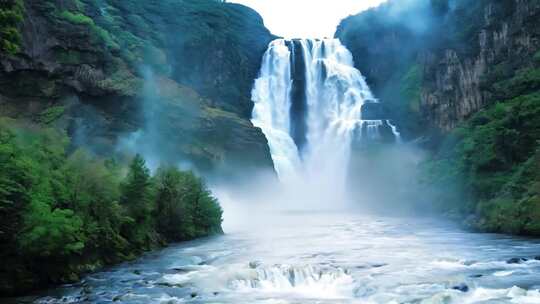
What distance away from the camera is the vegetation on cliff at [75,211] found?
21344 mm

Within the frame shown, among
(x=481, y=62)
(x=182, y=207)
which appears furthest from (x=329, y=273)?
(x=481, y=62)

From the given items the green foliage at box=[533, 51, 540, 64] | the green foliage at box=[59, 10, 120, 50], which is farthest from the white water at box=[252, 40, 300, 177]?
the green foliage at box=[533, 51, 540, 64]

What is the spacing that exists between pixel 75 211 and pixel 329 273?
1229cm

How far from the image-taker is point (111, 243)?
30.1 m

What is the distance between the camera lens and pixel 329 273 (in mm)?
24328

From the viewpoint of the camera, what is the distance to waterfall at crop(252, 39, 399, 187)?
260 feet

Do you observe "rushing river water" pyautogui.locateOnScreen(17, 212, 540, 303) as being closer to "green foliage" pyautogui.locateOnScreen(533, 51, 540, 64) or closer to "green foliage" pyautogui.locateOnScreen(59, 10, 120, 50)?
"green foliage" pyautogui.locateOnScreen(533, 51, 540, 64)

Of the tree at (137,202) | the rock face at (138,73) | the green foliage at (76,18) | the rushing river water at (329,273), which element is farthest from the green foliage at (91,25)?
the rushing river water at (329,273)

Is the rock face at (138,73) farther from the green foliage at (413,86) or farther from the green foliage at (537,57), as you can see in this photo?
the green foliage at (537,57)

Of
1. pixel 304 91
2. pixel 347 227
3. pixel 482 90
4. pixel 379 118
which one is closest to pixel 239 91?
pixel 304 91

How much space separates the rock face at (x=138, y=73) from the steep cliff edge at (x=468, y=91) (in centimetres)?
2143

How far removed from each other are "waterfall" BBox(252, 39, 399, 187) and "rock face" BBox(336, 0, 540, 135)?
Result: 4.26 metres

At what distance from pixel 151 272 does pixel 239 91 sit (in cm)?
6391

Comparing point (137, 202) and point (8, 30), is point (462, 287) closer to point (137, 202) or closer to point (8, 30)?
point (137, 202)
